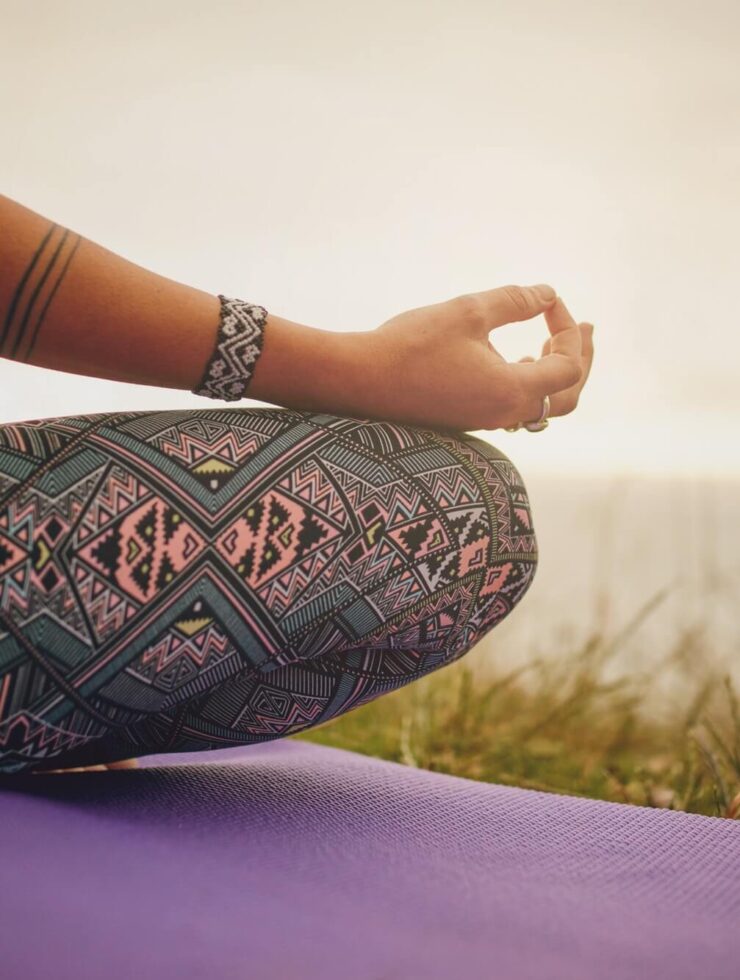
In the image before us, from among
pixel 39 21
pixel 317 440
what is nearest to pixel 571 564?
pixel 317 440

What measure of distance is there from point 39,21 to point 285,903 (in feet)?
9.51

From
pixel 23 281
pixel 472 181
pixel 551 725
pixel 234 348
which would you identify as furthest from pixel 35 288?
pixel 472 181

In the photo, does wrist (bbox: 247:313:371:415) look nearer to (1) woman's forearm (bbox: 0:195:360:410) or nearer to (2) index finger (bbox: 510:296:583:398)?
(1) woman's forearm (bbox: 0:195:360:410)

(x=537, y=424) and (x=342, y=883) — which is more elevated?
(x=537, y=424)

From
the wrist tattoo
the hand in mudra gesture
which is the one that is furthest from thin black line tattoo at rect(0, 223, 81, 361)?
the hand in mudra gesture

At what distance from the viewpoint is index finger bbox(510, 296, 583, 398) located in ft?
2.57

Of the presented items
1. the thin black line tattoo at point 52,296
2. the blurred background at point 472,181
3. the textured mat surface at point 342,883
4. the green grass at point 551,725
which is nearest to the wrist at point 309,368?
the thin black line tattoo at point 52,296

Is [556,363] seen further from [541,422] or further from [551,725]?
[551,725]

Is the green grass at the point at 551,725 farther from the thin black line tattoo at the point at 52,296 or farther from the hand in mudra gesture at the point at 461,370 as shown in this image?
the thin black line tattoo at the point at 52,296

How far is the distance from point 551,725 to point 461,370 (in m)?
1.41

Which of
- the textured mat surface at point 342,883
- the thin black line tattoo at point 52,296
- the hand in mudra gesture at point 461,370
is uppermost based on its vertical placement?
the thin black line tattoo at point 52,296

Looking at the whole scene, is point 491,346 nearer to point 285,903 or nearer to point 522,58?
point 285,903

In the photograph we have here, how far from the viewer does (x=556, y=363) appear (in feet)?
2.66

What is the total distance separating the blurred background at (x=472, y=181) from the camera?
249 cm
